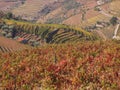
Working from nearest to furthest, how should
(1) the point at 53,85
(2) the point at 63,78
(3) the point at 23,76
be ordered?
(1) the point at 53,85, (2) the point at 63,78, (3) the point at 23,76

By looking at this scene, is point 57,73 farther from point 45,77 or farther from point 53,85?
point 53,85

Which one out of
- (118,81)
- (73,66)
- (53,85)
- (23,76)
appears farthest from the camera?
(73,66)

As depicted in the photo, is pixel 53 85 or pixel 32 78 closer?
pixel 53 85

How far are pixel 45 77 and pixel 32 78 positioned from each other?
680mm

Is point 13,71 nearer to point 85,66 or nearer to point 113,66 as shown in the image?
point 85,66

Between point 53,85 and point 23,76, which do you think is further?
point 23,76

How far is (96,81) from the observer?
543 inches

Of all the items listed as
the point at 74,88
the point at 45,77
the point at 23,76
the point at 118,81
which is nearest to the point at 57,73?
the point at 45,77

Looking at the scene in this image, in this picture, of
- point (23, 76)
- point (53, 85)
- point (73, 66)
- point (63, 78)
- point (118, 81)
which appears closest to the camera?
point (118, 81)

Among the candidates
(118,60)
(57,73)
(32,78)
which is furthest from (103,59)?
(32,78)

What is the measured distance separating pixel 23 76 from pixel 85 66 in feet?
11.2

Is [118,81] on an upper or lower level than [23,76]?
upper

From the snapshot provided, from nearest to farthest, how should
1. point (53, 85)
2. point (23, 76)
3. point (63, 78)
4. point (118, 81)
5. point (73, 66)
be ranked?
point (118, 81) < point (53, 85) < point (63, 78) < point (23, 76) < point (73, 66)

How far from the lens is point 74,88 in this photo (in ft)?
41.9
